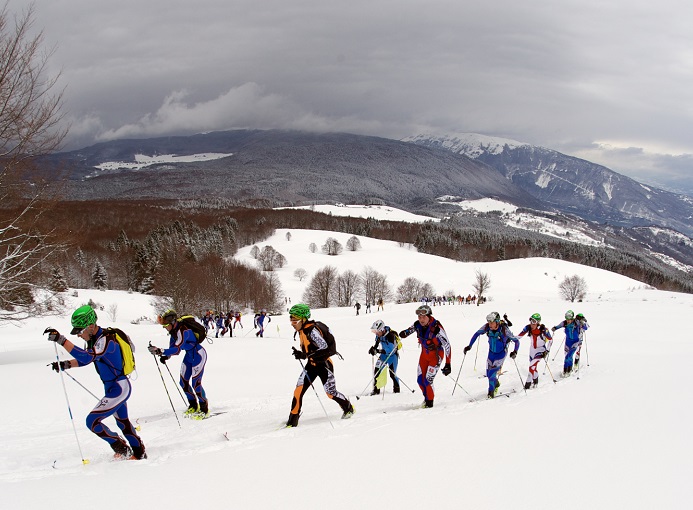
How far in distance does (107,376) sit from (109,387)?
171 mm

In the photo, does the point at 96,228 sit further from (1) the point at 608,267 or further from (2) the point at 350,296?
(1) the point at 608,267

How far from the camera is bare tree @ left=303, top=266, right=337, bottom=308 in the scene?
2564 inches

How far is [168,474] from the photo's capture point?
4.67 meters

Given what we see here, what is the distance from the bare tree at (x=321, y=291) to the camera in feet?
214

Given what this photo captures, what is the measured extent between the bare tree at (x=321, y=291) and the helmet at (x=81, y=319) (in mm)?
58549

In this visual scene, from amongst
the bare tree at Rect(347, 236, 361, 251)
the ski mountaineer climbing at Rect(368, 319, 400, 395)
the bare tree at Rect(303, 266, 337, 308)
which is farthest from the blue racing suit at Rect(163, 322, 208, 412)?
the bare tree at Rect(347, 236, 361, 251)

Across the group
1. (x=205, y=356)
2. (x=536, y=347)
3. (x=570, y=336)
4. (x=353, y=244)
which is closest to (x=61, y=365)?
(x=205, y=356)

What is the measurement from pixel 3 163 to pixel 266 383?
9649 millimetres

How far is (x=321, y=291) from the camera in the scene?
65.8 m

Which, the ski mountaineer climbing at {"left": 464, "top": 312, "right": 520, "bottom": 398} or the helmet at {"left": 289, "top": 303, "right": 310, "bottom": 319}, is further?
the ski mountaineer climbing at {"left": 464, "top": 312, "right": 520, "bottom": 398}

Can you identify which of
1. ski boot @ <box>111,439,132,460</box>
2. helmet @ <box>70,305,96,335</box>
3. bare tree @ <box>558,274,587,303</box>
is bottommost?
bare tree @ <box>558,274,587,303</box>

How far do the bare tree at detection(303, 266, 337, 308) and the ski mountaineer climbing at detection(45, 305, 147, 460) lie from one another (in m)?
58.3

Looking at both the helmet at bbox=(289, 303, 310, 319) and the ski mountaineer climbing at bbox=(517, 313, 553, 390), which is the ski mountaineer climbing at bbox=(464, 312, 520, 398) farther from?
the helmet at bbox=(289, 303, 310, 319)

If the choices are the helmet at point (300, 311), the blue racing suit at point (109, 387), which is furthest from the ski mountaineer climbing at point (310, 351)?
the blue racing suit at point (109, 387)
